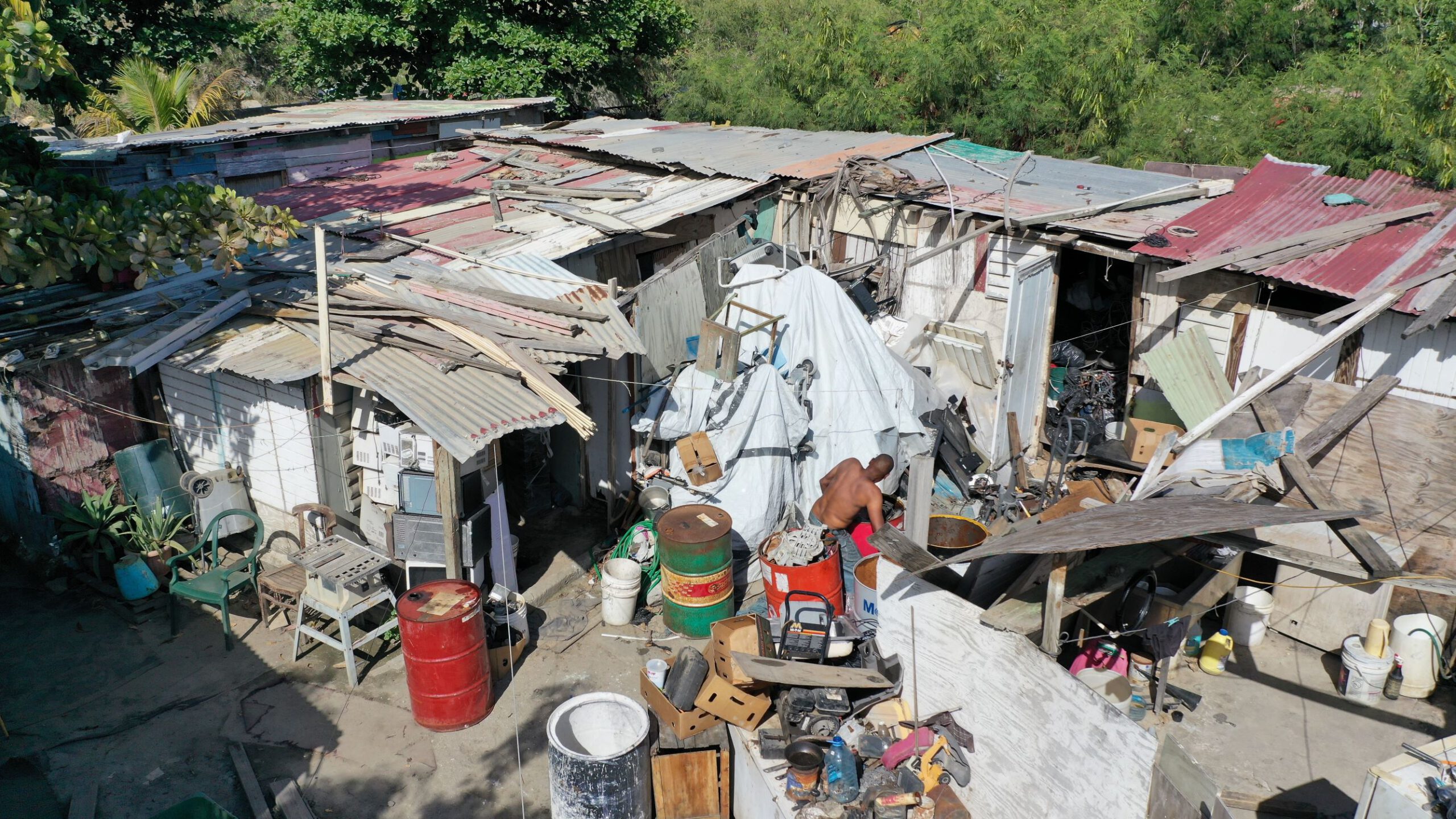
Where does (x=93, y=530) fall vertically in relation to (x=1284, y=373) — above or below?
below

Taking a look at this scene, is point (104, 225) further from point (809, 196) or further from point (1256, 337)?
point (1256, 337)

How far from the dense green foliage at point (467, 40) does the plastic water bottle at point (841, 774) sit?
1706cm

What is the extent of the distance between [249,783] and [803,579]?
14.6ft

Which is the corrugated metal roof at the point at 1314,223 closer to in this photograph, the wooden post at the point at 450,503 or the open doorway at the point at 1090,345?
the open doorway at the point at 1090,345

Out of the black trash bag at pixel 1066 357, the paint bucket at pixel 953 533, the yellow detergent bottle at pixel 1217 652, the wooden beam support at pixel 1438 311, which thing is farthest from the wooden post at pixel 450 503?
the wooden beam support at pixel 1438 311

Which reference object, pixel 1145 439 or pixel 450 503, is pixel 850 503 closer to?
pixel 450 503

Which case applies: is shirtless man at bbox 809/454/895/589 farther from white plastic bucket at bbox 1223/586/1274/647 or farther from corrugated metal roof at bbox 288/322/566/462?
white plastic bucket at bbox 1223/586/1274/647

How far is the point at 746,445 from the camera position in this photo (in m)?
9.49

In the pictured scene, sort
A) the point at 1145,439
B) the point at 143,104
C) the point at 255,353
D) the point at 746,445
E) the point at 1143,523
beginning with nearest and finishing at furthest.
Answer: the point at 1143,523
the point at 255,353
the point at 746,445
the point at 1145,439
the point at 143,104

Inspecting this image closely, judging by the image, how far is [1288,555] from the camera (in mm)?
5562

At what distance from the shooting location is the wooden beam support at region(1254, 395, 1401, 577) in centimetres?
504

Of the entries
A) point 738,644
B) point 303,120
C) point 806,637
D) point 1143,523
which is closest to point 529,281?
point 738,644

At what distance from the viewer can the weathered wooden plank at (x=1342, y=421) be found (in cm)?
682

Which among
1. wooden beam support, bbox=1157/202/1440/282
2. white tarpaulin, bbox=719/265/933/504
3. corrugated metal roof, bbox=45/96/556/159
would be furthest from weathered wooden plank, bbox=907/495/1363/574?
corrugated metal roof, bbox=45/96/556/159
